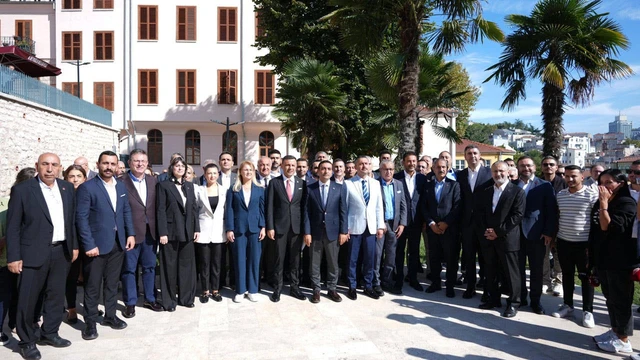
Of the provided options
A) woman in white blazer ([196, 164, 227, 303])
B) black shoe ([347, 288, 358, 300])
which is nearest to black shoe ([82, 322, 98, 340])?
woman in white blazer ([196, 164, 227, 303])

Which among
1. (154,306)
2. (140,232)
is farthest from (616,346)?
(140,232)

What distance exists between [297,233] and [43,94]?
13.9 metres

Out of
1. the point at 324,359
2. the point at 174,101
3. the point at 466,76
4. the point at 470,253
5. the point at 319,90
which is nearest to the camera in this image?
the point at 324,359

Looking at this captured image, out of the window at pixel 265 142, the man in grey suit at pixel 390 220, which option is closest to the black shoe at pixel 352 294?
the man in grey suit at pixel 390 220

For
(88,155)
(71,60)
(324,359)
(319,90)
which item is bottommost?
(324,359)

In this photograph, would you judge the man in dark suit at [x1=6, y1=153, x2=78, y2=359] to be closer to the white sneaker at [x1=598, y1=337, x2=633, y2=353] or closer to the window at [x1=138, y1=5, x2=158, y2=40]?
the white sneaker at [x1=598, y1=337, x2=633, y2=353]

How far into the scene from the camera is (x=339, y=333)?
481 cm

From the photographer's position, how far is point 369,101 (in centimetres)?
1641

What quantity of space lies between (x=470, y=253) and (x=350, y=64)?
11459mm

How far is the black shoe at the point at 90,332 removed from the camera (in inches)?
183

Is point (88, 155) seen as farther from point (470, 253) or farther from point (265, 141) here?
point (470, 253)

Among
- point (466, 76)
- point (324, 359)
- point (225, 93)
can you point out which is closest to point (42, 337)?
point (324, 359)

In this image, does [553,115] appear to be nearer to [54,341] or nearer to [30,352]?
[54,341]

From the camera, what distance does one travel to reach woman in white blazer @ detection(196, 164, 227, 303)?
5.98 m
